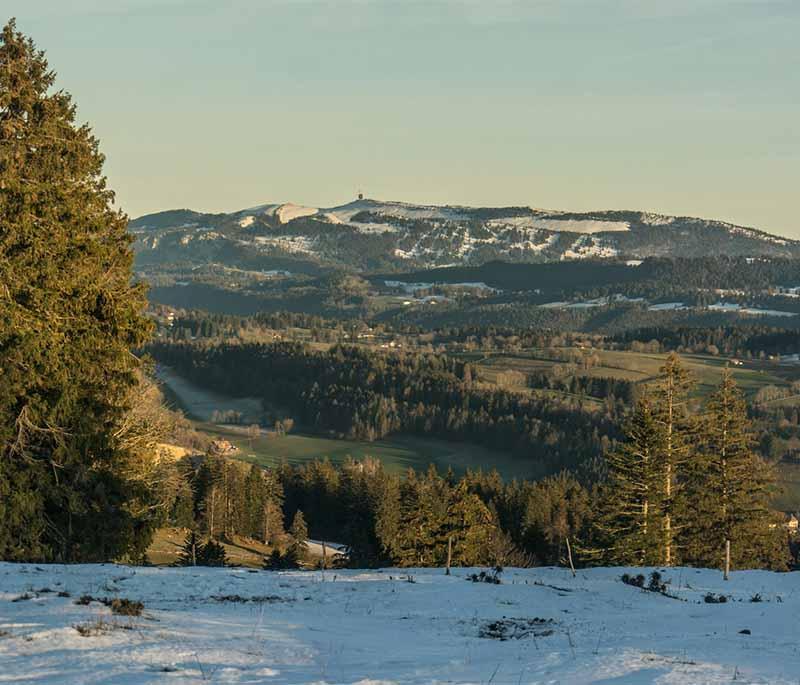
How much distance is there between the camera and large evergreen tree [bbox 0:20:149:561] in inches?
1140

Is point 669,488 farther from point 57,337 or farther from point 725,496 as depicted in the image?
point 57,337

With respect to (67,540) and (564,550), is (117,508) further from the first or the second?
(564,550)

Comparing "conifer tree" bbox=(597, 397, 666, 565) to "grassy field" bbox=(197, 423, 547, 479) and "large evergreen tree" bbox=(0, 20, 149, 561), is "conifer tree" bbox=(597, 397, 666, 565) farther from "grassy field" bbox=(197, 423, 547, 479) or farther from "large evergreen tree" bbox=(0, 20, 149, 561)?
"grassy field" bbox=(197, 423, 547, 479)

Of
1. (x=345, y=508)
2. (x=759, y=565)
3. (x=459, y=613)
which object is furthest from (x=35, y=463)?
(x=345, y=508)

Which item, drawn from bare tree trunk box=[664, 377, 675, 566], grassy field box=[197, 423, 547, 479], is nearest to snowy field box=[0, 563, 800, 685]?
bare tree trunk box=[664, 377, 675, 566]

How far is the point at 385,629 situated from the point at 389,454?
169907mm

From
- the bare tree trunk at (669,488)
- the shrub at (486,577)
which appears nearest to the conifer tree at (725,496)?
the bare tree trunk at (669,488)

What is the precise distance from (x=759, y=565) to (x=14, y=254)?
133ft

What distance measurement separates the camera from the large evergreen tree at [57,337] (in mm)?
28953

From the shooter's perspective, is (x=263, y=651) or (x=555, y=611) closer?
(x=263, y=651)

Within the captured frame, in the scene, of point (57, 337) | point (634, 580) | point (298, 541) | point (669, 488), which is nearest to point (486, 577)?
point (634, 580)

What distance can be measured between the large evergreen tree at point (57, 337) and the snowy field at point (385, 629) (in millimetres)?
9135

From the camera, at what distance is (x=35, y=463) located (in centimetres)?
2969

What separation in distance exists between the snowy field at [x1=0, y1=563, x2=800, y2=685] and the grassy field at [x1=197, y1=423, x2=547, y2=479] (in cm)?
13812
